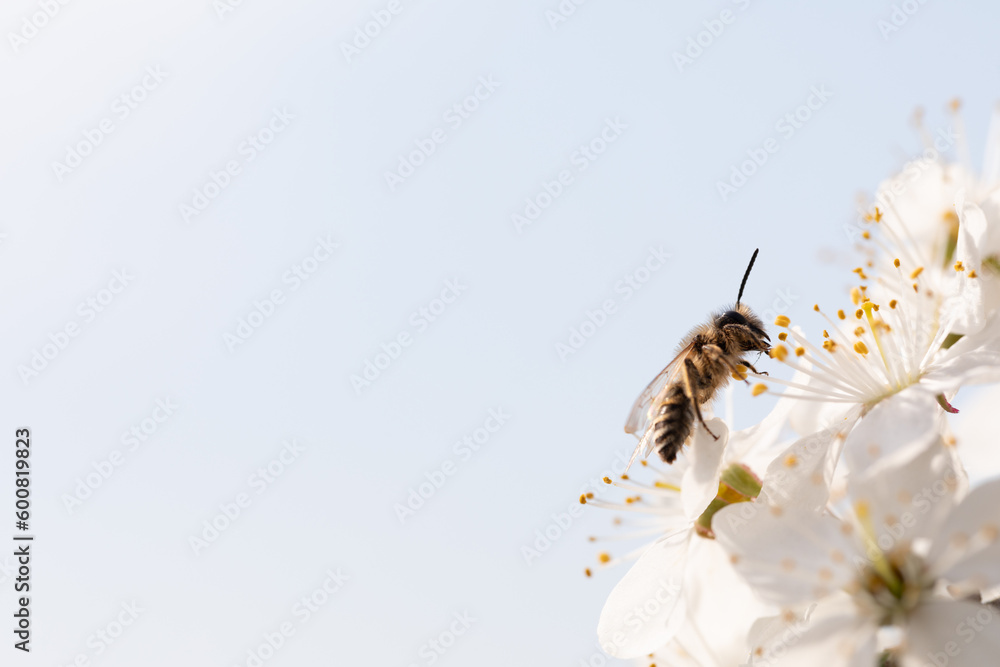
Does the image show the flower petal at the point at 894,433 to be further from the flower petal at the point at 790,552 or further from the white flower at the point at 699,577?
the white flower at the point at 699,577

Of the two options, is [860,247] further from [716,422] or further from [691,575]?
[691,575]

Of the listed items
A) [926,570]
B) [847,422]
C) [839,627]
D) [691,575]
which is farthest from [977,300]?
[691,575]

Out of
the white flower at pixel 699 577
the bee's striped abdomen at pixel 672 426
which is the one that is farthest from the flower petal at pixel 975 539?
the bee's striped abdomen at pixel 672 426

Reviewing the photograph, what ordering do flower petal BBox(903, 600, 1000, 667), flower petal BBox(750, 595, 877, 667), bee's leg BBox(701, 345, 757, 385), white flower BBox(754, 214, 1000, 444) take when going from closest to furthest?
flower petal BBox(903, 600, 1000, 667) → flower petal BBox(750, 595, 877, 667) → white flower BBox(754, 214, 1000, 444) → bee's leg BBox(701, 345, 757, 385)

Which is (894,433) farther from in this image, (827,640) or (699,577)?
(699,577)

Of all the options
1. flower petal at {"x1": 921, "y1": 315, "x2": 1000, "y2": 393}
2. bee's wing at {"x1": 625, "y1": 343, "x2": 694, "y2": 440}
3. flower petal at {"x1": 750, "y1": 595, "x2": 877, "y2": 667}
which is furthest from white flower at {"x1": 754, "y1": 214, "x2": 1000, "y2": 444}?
flower petal at {"x1": 750, "y1": 595, "x2": 877, "y2": 667}

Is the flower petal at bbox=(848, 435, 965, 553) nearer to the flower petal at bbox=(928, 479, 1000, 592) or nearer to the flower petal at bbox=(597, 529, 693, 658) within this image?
the flower petal at bbox=(928, 479, 1000, 592)
